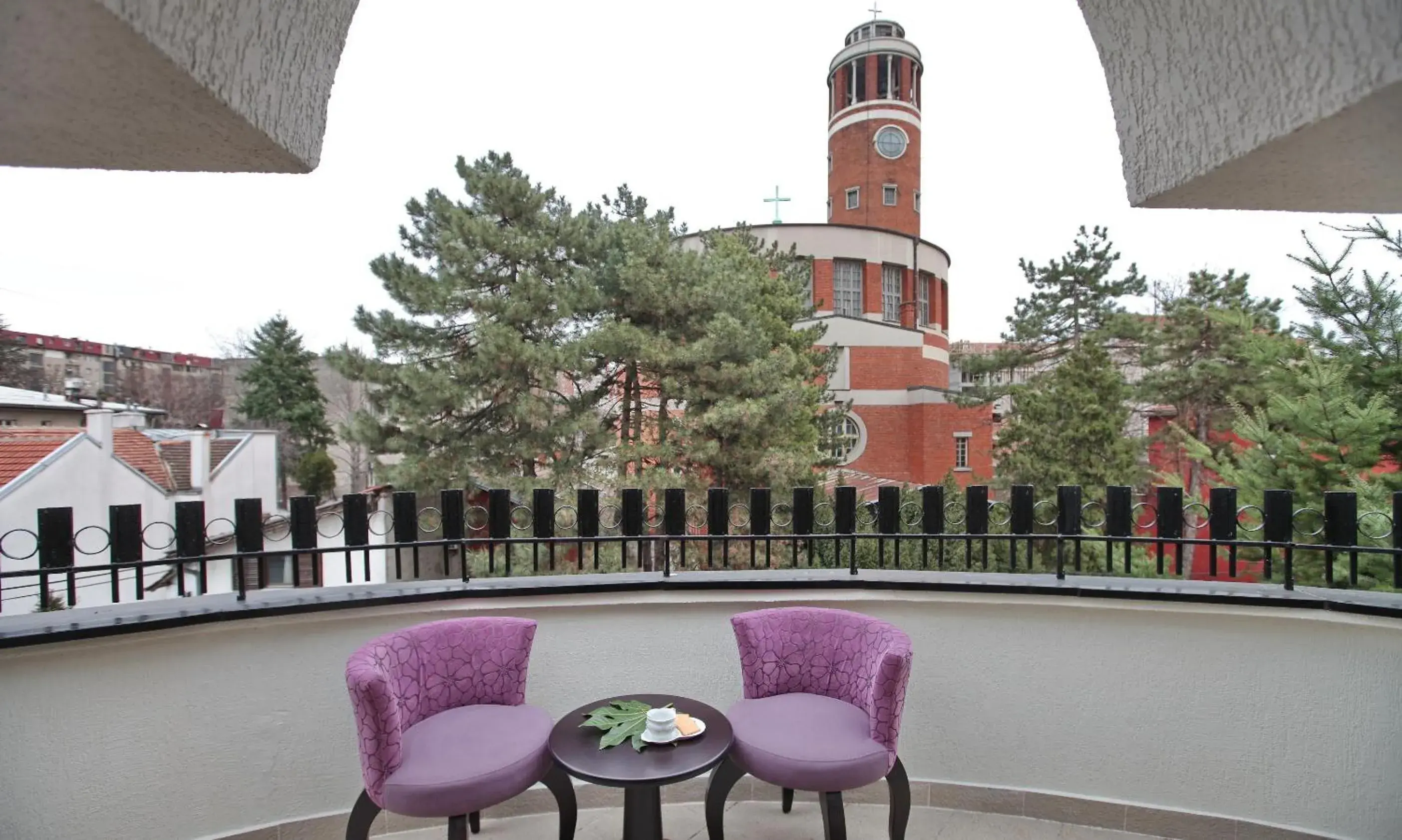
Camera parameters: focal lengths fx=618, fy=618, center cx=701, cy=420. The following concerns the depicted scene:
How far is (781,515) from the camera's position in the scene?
2.70m

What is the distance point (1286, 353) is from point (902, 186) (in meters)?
19.5

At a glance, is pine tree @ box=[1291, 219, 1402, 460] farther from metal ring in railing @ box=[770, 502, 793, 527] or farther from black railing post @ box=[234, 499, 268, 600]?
black railing post @ box=[234, 499, 268, 600]

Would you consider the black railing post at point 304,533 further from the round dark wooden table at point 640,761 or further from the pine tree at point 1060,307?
the pine tree at point 1060,307

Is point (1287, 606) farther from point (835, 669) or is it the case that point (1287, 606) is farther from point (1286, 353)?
point (1286, 353)

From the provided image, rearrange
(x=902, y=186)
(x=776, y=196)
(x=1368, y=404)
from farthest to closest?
1. (x=902, y=186)
2. (x=776, y=196)
3. (x=1368, y=404)

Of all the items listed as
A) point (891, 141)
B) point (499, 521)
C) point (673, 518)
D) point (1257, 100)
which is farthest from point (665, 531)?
point (891, 141)

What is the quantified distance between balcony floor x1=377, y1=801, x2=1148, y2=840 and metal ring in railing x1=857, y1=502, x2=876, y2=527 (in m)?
1.08

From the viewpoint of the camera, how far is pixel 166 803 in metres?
2.04

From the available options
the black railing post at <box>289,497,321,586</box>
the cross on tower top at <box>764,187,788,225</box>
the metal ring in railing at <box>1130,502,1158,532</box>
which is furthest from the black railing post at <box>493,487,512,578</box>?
the cross on tower top at <box>764,187,788,225</box>

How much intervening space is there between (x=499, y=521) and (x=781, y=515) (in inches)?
46.2

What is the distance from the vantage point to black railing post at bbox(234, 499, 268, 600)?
2107mm

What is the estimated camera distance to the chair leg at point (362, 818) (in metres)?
1.81

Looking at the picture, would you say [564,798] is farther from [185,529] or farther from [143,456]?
[143,456]

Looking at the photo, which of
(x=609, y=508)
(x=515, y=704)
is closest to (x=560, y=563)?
(x=609, y=508)
